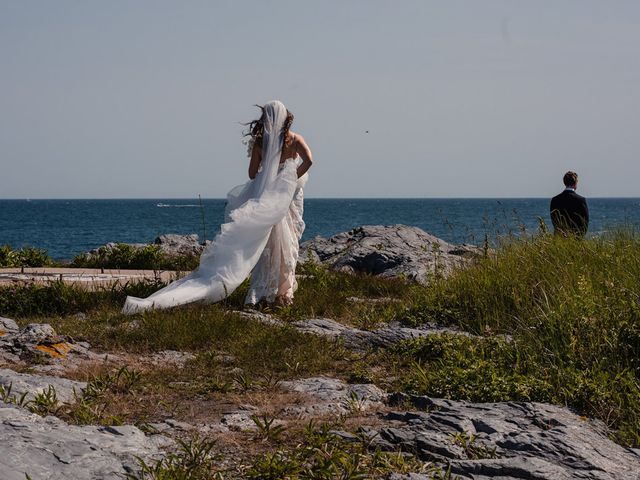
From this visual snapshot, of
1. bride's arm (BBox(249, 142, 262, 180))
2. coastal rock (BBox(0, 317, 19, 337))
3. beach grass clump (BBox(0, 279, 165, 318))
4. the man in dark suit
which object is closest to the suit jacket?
the man in dark suit

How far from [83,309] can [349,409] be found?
16.1 ft

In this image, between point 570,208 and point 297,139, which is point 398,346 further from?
point 570,208

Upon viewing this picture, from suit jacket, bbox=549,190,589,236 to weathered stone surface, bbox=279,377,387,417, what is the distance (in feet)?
22.8

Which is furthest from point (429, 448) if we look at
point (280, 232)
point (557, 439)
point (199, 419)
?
point (280, 232)

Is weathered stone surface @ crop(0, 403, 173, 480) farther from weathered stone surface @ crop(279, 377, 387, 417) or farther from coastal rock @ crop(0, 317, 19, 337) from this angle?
coastal rock @ crop(0, 317, 19, 337)

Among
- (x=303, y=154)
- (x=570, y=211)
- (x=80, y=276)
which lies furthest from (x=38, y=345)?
(x=570, y=211)

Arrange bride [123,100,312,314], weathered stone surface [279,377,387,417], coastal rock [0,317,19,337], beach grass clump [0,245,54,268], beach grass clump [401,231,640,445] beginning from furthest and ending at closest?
beach grass clump [0,245,54,268], bride [123,100,312,314], coastal rock [0,317,19,337], beach grass clump [401,231,640,445], weathered stone surface [279,377,387,417]

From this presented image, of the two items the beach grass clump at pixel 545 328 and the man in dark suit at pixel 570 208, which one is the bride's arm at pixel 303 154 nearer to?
the beach grass clump at pixel 545 328

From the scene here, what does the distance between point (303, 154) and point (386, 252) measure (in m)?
4.55

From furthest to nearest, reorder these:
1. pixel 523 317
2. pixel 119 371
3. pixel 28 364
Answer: pixel 523 317
pixel 28 364
pixel 119 371

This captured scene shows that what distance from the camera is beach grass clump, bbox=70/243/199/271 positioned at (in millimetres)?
14102

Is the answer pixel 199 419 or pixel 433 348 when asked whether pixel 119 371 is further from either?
pixel 433 348

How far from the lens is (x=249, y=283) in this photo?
10.5 meters

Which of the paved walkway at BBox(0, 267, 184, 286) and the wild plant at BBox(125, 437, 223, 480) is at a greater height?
the paved walkway at BBox(0, 267, 184, 286)
